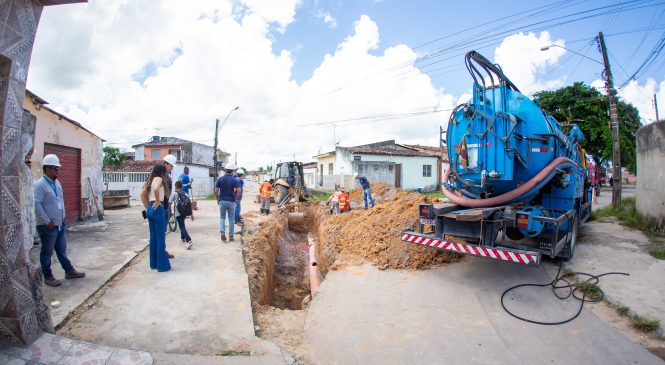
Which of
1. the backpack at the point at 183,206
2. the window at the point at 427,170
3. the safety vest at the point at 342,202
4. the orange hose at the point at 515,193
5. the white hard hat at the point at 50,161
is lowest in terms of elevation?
the safety vest at the point at 342,202

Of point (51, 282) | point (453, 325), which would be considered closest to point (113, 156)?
point (51, 282)

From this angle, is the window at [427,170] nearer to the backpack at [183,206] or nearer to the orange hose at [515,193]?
the orange hose at [515,193]

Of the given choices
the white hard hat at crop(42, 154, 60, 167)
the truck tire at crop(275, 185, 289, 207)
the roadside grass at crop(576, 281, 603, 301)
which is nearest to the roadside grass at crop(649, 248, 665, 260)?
the roadside grass at crop(576, 281, 603, 301)

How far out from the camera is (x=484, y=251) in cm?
480

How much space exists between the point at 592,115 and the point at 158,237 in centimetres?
2827

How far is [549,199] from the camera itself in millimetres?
6117

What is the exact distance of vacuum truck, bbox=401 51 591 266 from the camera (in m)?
4.91

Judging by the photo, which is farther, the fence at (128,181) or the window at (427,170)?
the window at (427,170)

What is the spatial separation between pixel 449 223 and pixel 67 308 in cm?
495

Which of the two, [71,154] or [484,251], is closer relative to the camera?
[484,251]

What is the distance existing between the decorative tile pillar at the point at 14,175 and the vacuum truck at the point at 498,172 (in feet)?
15.2

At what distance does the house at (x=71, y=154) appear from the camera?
7.57 meters

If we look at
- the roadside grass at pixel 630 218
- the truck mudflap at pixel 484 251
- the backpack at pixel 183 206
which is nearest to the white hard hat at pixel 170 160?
the backpack at pixel 183 206

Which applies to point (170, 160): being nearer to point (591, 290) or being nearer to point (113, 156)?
point (591, 290)
